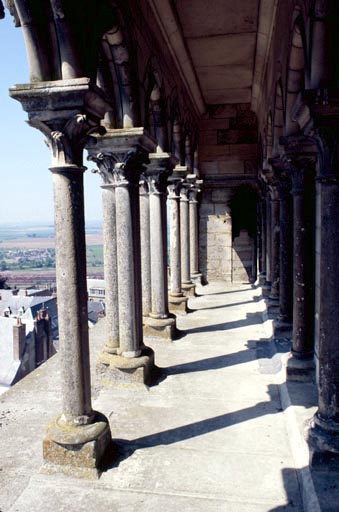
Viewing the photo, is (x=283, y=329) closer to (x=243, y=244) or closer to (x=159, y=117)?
(x=159, y=117)

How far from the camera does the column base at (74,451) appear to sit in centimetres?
413

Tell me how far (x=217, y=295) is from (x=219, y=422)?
25.7ft

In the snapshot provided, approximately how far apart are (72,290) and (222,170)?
36.5 ft

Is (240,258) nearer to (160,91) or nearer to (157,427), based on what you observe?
(160,91)

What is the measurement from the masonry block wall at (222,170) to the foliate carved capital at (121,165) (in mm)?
8684

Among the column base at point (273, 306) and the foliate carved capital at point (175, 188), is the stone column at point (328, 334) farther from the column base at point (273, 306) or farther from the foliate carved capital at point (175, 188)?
the foliate carved capital at point (175, 188)

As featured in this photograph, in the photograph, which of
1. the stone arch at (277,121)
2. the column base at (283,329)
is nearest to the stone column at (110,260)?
the column base at (283,329)

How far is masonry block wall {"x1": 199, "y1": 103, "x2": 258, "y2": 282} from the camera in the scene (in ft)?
46.9

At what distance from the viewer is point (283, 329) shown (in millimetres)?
7496

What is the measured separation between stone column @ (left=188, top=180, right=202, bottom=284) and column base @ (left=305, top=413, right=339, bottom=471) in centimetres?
974

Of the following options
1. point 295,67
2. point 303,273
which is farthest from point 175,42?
point 303,273

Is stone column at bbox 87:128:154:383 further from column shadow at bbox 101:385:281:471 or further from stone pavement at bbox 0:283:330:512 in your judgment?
column shadow at bbox 101:385:281:471

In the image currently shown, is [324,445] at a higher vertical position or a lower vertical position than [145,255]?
lower

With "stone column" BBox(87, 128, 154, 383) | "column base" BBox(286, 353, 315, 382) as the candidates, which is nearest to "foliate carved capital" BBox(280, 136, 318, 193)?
"stone column" BBox(87, 128, 154, 383)
